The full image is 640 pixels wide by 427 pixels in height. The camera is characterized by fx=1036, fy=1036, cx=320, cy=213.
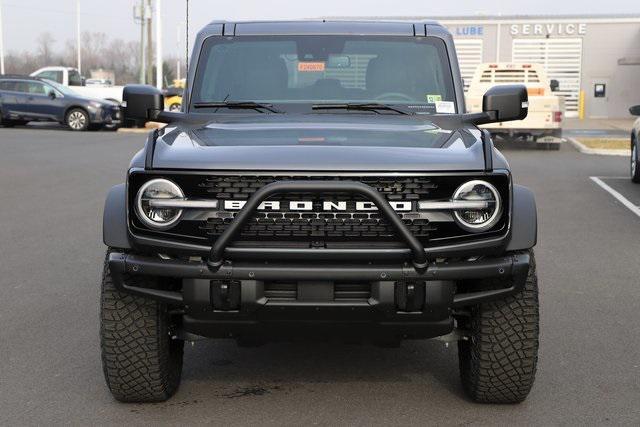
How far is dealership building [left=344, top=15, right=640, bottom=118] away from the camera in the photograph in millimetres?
53844

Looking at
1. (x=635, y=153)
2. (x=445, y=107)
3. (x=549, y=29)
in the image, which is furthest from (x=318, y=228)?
(x=549, y=29)

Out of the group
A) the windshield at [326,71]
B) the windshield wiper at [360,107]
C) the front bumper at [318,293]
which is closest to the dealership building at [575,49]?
the windshield at [326,71]

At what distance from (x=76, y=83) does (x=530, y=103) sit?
2289 cm

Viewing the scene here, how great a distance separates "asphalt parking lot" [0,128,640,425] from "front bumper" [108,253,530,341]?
53 centimetres

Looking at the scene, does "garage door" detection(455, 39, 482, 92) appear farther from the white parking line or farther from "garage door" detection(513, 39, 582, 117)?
the white parking line

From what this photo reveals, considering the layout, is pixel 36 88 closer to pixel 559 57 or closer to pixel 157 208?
pixel 157 208

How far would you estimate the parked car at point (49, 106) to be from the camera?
107ft

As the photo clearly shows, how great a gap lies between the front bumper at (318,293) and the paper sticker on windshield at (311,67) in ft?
6.52

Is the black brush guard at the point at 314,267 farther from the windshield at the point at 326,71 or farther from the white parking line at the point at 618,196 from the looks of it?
the white parking line at the point at 618,196

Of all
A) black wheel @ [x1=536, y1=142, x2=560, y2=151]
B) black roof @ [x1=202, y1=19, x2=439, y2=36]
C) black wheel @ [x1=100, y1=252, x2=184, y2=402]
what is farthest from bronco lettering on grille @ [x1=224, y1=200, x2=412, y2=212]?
black wheel @ [x1=536, y1=142, x2=560, y2=151]

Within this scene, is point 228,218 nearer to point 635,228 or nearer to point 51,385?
point 51,385

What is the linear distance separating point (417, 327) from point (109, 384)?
148 centimetres

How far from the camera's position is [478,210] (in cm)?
446

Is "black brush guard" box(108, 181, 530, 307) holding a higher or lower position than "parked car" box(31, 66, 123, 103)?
lower
